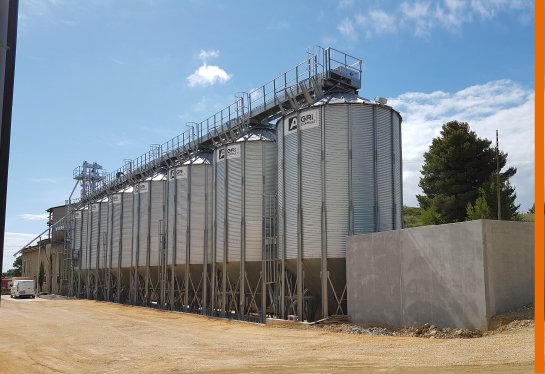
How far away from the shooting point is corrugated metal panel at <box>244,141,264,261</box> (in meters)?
30.6

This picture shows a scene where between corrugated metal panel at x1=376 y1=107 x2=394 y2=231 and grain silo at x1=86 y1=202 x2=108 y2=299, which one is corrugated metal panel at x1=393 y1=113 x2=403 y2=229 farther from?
grain silo at x1=86 y1=202 x2=108 y2=299

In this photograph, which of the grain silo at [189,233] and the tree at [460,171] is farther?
the tree at [460,171]

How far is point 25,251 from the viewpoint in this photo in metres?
88.3

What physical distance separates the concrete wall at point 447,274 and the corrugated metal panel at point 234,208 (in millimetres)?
10695

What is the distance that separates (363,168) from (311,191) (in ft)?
8.66

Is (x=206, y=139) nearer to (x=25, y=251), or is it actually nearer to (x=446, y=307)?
(x=446, y=307)

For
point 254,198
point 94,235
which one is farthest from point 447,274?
point 94,235

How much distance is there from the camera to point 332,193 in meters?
25.0

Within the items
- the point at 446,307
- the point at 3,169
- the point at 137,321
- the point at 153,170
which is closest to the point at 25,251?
the point at 153,170

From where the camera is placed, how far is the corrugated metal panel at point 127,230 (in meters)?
47.4

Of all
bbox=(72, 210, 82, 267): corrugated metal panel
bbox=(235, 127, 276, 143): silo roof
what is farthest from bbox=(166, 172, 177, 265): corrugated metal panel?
bbox=(72, 210, 82, 267): corrugated metal panel

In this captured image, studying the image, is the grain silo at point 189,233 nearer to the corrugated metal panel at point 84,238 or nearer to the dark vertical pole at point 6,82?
the corrugated metal panel at point 84,238

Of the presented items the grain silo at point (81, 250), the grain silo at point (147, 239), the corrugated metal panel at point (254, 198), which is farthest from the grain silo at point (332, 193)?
the grain silo at point (81, 250)

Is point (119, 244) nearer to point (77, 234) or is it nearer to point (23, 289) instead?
point (77, 234)
